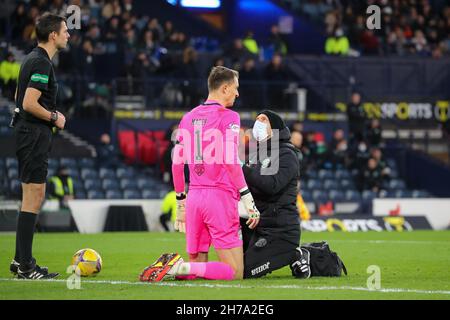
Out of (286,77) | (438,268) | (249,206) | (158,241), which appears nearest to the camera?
(249,206)

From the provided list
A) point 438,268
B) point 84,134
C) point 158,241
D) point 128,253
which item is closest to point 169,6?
point 84,134

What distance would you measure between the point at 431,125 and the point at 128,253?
17.7 metres

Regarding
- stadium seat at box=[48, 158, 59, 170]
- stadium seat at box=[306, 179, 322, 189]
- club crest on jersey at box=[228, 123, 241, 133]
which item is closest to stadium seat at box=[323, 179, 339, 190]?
stadium seat at box=[306, 179, 322, 189]

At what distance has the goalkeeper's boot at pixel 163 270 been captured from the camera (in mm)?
9469

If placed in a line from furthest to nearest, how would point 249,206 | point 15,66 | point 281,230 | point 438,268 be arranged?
point 15,66 → point 438,268 → point 281,230 → point 249,206

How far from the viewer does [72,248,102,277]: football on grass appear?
1039 centimetres

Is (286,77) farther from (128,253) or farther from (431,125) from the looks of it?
(128,253)

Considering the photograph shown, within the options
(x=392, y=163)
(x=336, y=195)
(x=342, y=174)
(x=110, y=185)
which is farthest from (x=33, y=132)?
(x=392, y=163)

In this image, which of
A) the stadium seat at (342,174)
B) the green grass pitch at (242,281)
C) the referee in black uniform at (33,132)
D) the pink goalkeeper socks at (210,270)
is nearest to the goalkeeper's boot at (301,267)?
the green grass pitch at (242,281)

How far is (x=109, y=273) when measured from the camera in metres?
10.9

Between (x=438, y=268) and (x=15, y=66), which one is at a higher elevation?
(x=15, y=66)

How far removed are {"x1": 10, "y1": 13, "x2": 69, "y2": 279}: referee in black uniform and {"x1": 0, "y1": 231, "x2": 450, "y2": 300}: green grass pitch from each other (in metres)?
0.31

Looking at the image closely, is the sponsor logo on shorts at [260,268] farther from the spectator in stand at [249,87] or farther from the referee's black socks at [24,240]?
the spectator in stand at [249,87]
